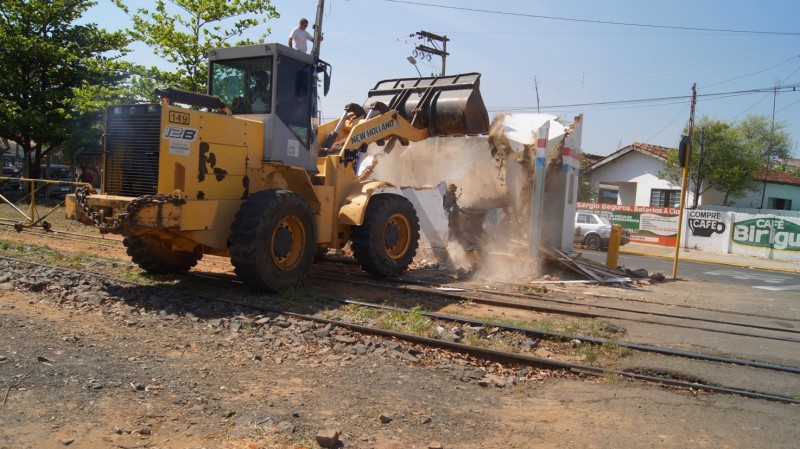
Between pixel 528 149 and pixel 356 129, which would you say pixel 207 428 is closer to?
Answer: pixel 356 129

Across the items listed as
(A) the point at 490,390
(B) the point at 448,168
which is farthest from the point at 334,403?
(B) the point at 448,168

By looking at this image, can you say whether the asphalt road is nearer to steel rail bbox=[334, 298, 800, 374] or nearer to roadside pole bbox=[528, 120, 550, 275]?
roadside pole bbox=[528, 120, 550, 275]

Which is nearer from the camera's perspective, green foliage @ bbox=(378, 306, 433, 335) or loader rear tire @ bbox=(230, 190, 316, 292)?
green foliage @ bbox=(378, 306, 433, 335)

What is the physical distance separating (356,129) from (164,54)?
9.37 m

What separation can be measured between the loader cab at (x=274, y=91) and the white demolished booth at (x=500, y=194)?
4583 millimetres

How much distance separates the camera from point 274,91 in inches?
370

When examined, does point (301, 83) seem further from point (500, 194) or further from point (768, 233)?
point (768, 233)

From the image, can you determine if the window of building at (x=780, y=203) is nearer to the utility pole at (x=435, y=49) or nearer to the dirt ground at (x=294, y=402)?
the utility pole at (x=435, y=49)

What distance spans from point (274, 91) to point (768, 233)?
24251 mm

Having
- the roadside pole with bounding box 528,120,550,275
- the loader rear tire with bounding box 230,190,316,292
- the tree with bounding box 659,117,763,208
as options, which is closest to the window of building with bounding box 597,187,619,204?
the tree with bounding box 659,117,763,208

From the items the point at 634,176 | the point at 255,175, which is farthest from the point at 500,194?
the point at 634,176

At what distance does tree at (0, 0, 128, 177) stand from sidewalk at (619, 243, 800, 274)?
890 inches

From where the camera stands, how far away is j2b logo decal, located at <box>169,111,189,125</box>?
7.99 metres

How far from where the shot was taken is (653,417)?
4992mm
